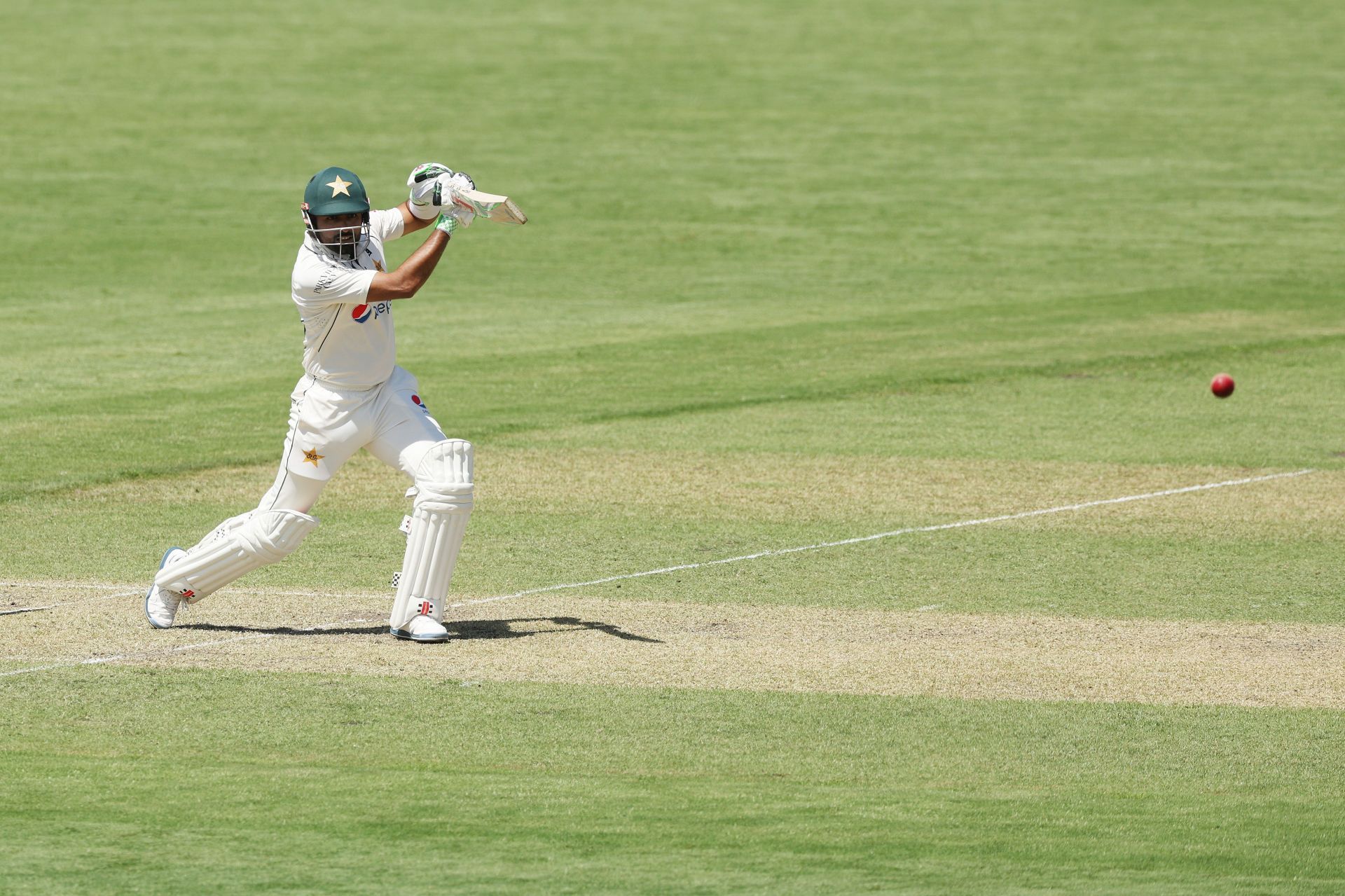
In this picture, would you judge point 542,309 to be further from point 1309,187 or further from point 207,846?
point 207,846

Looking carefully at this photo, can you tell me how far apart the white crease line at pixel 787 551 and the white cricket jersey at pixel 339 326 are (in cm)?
122

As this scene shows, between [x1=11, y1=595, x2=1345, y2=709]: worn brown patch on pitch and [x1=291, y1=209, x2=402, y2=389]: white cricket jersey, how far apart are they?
1219mm

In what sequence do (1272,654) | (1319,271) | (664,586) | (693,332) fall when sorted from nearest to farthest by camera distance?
(1272,654) → (664,586) → (693,332) → (1319,271)

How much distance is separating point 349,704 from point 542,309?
14.7 m

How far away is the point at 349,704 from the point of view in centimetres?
831

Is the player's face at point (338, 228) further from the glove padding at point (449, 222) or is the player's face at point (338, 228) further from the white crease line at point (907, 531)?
the white crease line at point (907, 531)

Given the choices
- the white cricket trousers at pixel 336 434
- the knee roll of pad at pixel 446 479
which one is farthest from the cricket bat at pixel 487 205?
the knee roll of pad at pixel 446 479

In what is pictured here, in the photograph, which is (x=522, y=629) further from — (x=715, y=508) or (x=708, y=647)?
(x=715, y=508)

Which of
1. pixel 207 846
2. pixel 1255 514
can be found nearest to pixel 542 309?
pixel 1255 514

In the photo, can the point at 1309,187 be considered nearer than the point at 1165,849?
No

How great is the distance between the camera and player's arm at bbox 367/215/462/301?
9.11 m

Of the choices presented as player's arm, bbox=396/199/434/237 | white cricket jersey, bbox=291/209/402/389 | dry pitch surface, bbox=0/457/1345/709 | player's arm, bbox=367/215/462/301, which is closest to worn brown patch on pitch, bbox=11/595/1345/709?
dry pitch surface, bbox=0/457/1345/709

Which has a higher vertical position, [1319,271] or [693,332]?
[1319,271]

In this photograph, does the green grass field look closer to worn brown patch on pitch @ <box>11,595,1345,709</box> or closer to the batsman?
worn brown patch on pitch @ <box>11,595,1345,709</box>
